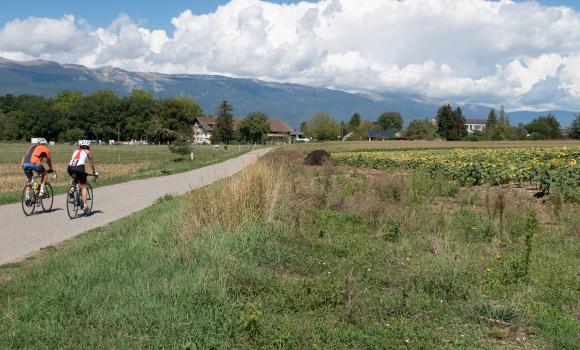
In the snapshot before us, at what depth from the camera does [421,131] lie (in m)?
134

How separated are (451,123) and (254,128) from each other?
46800 millimetres

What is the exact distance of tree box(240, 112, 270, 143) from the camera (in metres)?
133

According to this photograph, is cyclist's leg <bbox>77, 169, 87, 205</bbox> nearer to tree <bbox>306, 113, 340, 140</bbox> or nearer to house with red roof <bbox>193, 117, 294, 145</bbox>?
house with red roof <bbox>193, 117, 294, 145</bbox>

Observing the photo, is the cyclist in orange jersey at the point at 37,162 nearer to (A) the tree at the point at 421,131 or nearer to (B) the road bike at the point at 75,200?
(B) the road bike at the point at 75,200

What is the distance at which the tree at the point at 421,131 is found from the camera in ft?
426

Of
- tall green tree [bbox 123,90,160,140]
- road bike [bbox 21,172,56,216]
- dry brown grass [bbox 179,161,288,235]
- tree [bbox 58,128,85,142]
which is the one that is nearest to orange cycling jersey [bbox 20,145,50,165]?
road bike [bbox 21,172,56,216]

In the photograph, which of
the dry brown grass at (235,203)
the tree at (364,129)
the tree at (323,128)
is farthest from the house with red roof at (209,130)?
the dry brown grass at (235,203)

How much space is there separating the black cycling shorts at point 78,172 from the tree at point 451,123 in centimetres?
11265

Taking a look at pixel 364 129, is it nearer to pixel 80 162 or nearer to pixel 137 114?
pixel 137 114

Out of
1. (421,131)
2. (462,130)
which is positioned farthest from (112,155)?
(421,131)

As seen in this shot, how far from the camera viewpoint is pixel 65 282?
6.12m

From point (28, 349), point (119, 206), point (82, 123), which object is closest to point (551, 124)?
point (82, 123)

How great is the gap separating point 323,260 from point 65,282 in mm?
3438

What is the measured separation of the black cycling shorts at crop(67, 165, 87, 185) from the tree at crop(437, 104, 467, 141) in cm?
11265
